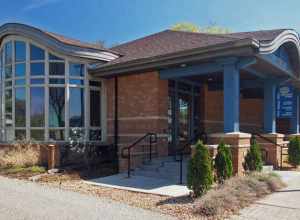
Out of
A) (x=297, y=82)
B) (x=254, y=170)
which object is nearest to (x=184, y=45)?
(x=254, y=170)

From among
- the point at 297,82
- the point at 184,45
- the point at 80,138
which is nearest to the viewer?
the point at 184,45

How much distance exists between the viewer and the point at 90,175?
444 inches

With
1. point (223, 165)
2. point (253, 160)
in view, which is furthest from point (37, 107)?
point (253, 160)

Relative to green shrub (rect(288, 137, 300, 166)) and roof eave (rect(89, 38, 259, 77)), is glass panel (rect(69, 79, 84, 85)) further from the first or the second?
green shrub (rect(288, 137, 300, 166))

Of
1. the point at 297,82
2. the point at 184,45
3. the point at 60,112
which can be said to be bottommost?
the point at 60,112

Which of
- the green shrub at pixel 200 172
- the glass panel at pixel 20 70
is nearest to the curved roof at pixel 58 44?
the glass panel at pixel 20 70

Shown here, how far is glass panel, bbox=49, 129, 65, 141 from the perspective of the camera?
13.4m

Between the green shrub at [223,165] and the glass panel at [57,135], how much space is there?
7.10m

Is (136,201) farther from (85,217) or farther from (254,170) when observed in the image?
(254,170)

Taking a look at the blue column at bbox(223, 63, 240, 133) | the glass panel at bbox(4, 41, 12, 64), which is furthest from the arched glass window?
the blue column at bbox(223, 63, 240, 133)

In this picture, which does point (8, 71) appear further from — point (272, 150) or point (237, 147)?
point (272, 150)

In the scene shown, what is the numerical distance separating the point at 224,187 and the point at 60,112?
8041mm

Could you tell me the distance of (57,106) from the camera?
13484 millimetres

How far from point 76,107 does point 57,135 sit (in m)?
1.37
